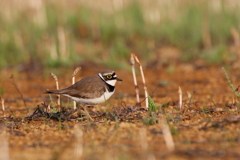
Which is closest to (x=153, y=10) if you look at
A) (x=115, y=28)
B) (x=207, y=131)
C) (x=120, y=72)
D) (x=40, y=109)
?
(x=115, y=28)

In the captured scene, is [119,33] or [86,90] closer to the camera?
[86,90]

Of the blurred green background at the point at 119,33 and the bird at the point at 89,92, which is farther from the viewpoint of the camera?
the blurred green background at the point at 119,33

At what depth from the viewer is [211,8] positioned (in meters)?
15.2

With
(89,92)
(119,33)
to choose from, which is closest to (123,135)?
(89,92)

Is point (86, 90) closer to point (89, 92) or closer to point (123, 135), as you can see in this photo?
point (89, 92)

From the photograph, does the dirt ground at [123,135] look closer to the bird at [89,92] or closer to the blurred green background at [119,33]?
the bird at [89,92]

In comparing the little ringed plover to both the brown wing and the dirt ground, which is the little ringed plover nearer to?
the brown wing

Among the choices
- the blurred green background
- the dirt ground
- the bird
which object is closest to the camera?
the dirt ground

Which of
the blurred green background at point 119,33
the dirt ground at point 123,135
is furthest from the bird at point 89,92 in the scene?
the blurred green background at point 119,33

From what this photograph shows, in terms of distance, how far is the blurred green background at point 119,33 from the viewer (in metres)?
11.9

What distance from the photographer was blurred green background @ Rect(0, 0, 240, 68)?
11.9 m

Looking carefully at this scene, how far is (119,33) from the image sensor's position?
1358 cm

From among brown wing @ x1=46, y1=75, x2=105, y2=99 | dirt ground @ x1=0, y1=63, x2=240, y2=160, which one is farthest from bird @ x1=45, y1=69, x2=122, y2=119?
dirt ground @ x1=0, y1=63, x2=240, y2=160

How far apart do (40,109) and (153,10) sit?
9.18m
